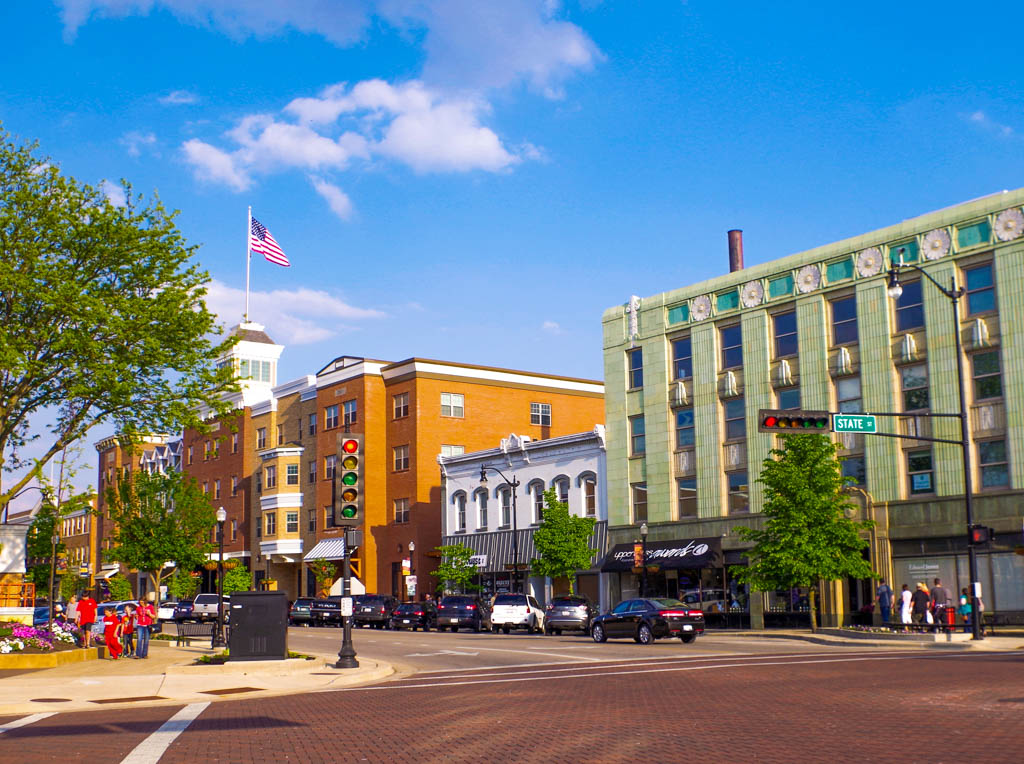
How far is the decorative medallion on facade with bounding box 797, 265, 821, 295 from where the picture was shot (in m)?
46.4

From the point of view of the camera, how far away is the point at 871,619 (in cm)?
4272

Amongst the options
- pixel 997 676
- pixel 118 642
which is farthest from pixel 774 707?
pixel 118 642

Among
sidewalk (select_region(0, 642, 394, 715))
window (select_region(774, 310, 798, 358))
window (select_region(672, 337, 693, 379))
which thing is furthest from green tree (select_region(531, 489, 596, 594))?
sidewalk (select_region(0, 642, 394, 715))

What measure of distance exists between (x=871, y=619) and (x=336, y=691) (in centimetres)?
2835

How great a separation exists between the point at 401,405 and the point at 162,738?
58.7m

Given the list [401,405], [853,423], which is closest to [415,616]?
[401,405]

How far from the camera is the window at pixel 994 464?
130 ft

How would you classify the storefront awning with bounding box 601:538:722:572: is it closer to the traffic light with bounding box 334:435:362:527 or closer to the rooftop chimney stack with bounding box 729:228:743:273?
the rooftop chimney stack with bounding box 729:228:743:273

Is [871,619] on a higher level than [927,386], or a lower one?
lower

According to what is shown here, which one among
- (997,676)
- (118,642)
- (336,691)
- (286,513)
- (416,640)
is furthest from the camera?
(286,513)

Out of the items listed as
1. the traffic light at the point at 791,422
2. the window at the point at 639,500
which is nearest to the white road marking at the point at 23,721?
the traffic light at the point at 791,422

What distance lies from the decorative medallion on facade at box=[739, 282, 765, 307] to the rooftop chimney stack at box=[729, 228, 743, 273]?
3.43 meters

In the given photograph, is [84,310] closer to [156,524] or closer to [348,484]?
[348,484]

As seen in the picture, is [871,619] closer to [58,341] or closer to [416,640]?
[416,640]
